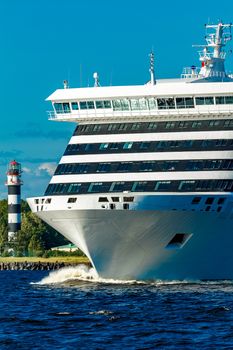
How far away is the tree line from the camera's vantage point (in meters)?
149

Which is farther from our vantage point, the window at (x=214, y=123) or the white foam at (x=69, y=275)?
the white foam at (x=69, y=275)

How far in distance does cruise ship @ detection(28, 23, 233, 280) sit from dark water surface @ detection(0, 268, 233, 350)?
5.53ft

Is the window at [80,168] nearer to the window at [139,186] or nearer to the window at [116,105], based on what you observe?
the window at [139,186]

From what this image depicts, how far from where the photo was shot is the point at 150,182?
65.9 meters

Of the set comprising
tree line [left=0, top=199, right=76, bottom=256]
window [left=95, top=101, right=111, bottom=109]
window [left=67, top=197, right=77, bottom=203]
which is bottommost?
window [left=67, top=197, right=77, bottom=203]

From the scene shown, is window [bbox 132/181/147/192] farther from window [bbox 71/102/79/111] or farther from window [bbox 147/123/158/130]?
window [bbox 71/102/79/111]

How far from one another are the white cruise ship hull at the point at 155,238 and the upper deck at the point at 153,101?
17.0 feet

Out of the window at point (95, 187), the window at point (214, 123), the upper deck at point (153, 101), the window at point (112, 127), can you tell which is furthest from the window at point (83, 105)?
the window at point (214, 123)

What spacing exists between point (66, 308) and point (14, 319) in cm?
368

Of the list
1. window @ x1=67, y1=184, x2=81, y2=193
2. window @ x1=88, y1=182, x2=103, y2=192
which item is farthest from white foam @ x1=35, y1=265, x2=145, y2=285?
window @ x1=88, y1=182, x2=103, y2=192

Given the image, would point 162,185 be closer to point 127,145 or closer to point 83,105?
point 127,145

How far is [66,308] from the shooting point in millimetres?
58469

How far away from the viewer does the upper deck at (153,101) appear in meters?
67.5

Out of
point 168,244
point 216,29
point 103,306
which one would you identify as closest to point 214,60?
point 216,29
